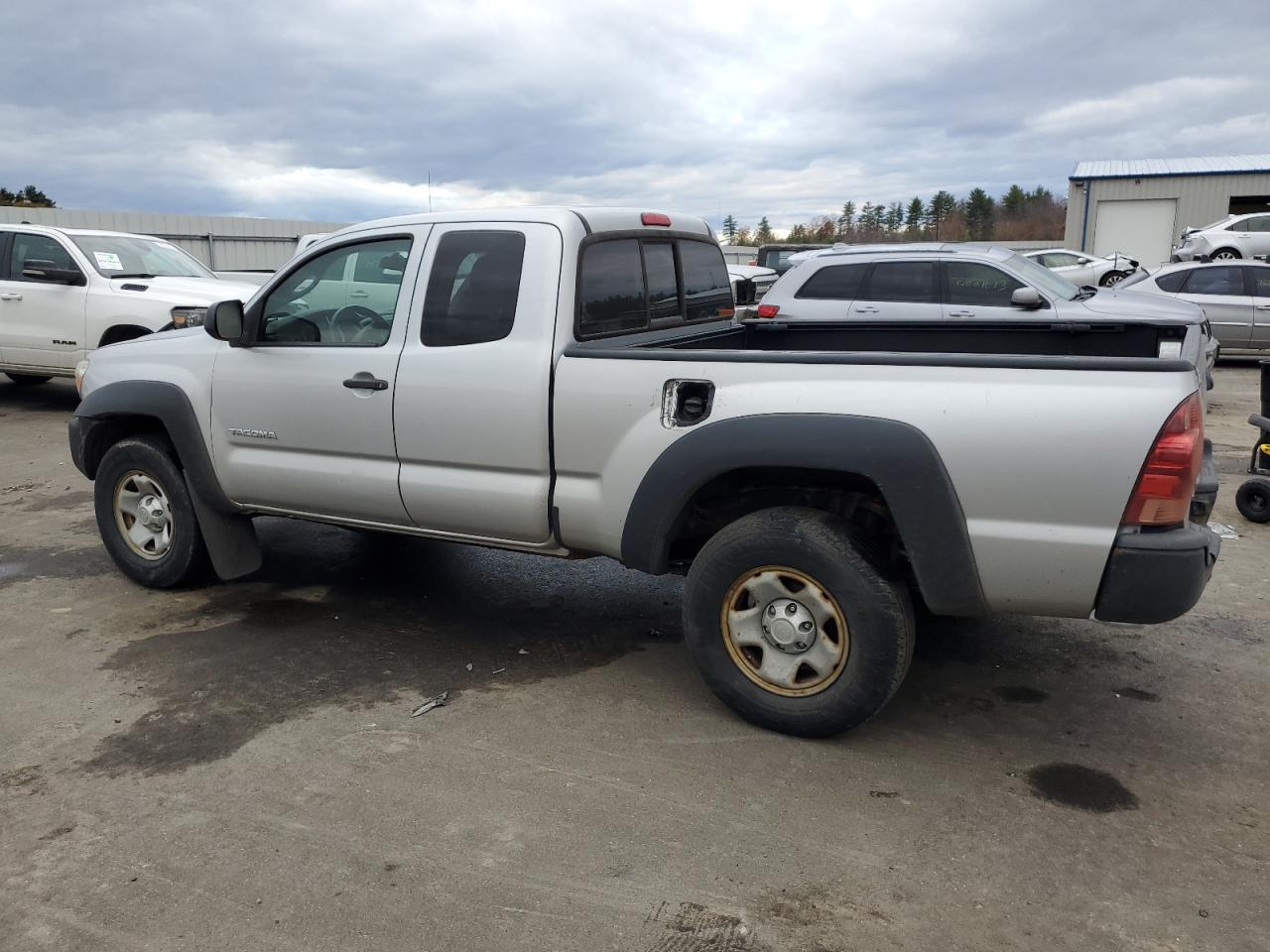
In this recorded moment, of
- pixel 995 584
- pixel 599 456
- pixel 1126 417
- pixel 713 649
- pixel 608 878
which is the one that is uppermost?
pixel 1126 417

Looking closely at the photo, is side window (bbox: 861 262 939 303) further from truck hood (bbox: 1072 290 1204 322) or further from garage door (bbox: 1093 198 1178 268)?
garage door (bbox: 1093 198 1178 268)

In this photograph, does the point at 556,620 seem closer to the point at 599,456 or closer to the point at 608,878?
the point at 599,456

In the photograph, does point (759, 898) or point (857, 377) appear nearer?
point (759, 898)

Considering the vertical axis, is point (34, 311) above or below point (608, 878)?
above

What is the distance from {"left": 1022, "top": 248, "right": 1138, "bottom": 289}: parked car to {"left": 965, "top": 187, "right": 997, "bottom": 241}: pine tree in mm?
37583

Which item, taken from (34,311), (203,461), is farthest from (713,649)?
(34,311)

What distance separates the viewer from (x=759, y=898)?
285cm

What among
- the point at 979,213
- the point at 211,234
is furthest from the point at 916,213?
the point at 211,234

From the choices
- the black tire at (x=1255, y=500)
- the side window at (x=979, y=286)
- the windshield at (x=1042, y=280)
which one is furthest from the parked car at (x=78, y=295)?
the black tire at (x=1255, y=500)

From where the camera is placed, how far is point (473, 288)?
429cm

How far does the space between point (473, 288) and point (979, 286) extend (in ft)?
21.1

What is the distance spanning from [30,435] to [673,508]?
29.3 ft

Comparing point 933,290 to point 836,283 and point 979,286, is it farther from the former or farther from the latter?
point 836,283

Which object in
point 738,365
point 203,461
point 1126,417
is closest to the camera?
point 1126,417
